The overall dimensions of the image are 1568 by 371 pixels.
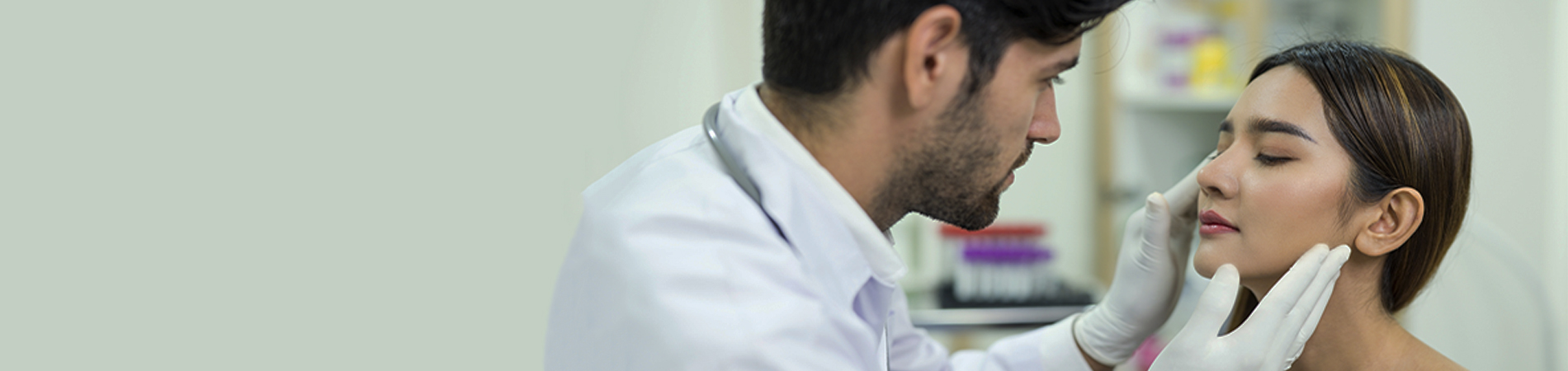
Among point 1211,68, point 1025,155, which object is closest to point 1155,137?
point 1211,68

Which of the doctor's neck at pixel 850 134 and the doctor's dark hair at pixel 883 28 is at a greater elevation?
the doctor's dark hair at pixel 883 28

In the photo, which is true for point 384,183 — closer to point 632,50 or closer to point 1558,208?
point 632,50

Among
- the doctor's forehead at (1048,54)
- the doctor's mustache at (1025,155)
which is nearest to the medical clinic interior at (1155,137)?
the doctor's mustache at (1025,155)

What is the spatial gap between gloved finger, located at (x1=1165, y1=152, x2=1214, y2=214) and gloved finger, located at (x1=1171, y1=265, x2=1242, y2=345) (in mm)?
236

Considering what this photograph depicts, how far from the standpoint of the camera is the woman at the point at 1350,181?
103cm

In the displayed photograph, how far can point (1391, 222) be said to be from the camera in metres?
1.05

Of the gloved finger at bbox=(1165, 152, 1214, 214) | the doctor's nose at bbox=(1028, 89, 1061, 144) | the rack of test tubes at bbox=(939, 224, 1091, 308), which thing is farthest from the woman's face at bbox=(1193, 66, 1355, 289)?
the rack of test tubes at bbox=(939, 224, 1091, 308)

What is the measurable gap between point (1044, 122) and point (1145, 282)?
38 cm

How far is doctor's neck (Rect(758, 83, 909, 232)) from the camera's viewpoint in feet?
2.90

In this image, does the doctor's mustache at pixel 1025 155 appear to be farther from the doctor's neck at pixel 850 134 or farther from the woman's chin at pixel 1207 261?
the woman's chin at pixel 1207 261

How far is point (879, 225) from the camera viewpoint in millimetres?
992

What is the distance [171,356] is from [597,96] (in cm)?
85

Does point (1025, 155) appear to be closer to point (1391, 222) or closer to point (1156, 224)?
point (1156, 224)

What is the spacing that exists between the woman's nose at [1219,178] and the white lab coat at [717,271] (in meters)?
0.40
